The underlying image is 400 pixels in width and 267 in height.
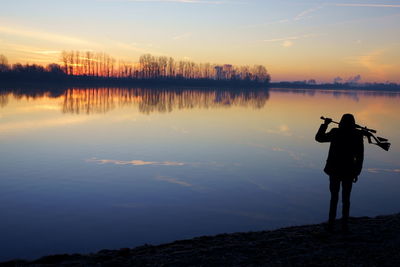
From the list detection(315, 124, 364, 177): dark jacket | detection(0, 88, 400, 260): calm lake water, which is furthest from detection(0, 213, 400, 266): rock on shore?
detection(315, 124, 364, 177): dark jacket

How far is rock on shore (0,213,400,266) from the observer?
625 centimetres

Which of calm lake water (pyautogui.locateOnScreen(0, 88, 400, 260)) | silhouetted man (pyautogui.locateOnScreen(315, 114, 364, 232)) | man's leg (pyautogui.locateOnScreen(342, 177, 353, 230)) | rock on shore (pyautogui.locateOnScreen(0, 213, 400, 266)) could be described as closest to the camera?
rock on shore (pyautogui.locateOnScreen(0, 213, 400, 266))

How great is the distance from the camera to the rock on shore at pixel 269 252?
6254 mm

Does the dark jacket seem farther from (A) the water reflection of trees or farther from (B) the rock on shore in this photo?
(A) the water reflection of trees

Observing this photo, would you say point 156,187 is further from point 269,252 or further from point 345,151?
point 345,151

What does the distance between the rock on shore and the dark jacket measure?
1465 mm

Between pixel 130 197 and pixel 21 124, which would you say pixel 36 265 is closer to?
pixel 130 197

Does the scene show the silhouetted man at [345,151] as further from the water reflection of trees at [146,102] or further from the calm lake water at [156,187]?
the water reflection of trees at [146,102]

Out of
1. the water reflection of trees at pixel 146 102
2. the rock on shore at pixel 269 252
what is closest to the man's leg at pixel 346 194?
the rock on shore at pixel 269 252

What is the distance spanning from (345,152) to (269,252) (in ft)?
8.40

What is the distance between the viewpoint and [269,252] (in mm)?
6742

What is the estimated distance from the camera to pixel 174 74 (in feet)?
636

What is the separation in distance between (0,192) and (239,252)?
8726mm

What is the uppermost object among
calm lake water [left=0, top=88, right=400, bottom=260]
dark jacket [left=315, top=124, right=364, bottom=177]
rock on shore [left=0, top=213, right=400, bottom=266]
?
dark jacket [left=315, top=124, right=364, bottom=177]
